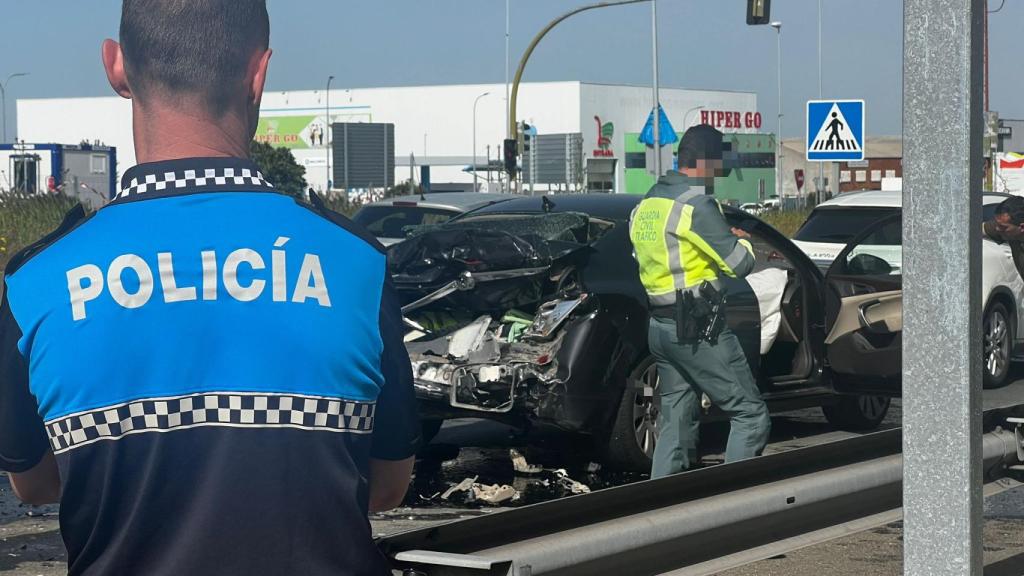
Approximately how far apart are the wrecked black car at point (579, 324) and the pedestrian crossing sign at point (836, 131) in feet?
30.9

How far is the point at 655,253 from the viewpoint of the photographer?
7.06 meters

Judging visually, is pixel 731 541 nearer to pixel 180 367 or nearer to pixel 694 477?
pixel 694 477

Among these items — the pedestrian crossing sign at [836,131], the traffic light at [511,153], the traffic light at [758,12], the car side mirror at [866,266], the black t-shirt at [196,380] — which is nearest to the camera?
the black t-shirt at [196,380]

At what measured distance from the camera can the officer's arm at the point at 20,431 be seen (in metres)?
1.73

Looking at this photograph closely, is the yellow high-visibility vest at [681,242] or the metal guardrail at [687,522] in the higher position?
the yellow high-visibility vest at [681,242]

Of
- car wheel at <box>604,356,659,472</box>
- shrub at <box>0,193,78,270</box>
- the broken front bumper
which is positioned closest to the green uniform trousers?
the broken front bumper

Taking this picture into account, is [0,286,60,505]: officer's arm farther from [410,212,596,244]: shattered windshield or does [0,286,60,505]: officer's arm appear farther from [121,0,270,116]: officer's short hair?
[410,212,596,244]: shattered windshield

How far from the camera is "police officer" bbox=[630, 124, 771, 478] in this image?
6.95m

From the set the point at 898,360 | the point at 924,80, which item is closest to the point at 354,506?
the point at 924,80

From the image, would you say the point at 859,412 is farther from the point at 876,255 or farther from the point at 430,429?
the point at 430,429

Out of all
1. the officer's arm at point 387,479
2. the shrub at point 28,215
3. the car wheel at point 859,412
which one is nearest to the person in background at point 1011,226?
the car wheel at point 859,412

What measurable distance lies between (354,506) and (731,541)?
5.12 ft

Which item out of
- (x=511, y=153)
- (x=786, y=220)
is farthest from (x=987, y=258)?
(x=511, y=153)

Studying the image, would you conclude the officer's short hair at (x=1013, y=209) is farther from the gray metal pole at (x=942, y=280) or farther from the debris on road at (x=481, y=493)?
the gray metal pole at (x=942, y=280)
